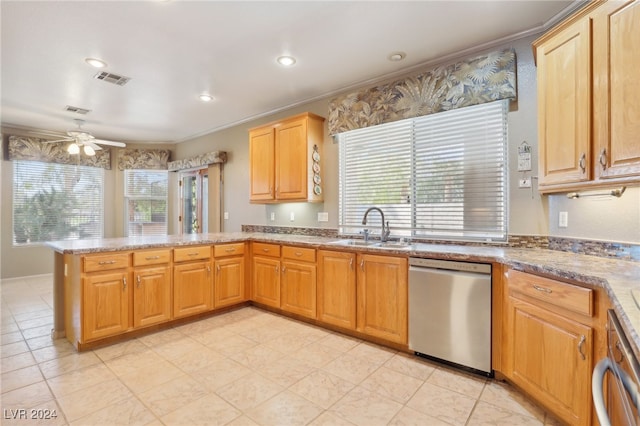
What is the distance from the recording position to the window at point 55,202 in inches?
206

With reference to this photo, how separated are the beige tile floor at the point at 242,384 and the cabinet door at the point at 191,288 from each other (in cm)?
29

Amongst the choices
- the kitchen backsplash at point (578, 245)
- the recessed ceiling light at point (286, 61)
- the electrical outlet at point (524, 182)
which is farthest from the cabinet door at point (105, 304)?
the electrical outlet at point (524, 182)

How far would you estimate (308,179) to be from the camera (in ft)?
12.1

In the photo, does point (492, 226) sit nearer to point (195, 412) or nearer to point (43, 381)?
point (195, 412)

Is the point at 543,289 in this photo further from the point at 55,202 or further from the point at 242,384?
the point at 55,202

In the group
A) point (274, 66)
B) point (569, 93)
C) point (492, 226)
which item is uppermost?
point (274, 66)

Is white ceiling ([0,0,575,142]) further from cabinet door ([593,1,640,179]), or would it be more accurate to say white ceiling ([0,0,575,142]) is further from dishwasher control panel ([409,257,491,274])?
dishwasher control panel ([409,257,491,274])

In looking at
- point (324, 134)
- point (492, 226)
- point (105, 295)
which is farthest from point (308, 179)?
point (105, 295)

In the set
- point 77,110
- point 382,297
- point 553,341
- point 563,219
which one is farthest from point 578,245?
point 77,110

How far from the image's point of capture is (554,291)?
5.58ft

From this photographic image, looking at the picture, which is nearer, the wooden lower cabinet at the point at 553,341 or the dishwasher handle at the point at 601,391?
the dishwasher handle at the point at 601,391

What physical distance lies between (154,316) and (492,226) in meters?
3.33

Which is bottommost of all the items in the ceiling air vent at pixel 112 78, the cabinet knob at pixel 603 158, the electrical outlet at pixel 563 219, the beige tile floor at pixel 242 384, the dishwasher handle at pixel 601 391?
the beige tile floor at pixel 242 384

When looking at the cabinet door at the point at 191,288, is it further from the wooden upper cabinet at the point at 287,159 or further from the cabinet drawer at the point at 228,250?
the wooden upper cabinet at the point at 287,159
